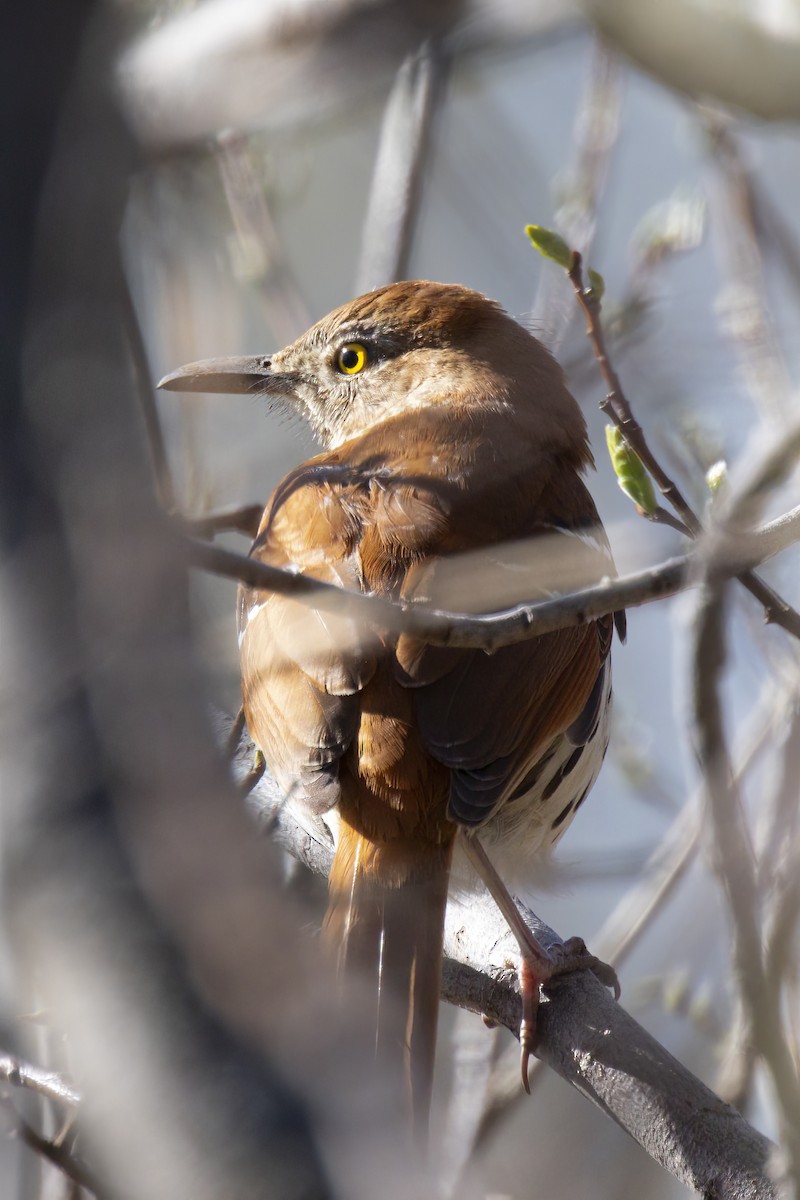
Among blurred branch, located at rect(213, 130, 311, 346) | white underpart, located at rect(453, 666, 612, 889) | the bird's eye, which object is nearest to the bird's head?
the bird's eye

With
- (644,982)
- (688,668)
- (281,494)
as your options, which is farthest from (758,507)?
(644,982)

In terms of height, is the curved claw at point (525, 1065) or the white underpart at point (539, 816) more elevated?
the white underpart at point (539, 816)

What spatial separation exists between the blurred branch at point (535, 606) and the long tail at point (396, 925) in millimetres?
1118

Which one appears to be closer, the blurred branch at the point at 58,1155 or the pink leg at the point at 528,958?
the blurred branch at the point at 58,1155

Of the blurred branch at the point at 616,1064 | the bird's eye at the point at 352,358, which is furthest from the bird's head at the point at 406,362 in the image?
the blurred branch at the point at 616,1064

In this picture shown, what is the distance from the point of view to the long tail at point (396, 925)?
3037 mm

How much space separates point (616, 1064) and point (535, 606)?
1.26m

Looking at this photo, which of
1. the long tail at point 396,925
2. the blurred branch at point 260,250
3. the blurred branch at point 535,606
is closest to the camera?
the blurred branch at point 535,606

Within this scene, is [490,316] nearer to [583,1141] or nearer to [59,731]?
[583,1141]

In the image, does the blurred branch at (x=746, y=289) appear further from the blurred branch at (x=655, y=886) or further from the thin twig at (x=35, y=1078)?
the thin twig at (x=35, y=1078)

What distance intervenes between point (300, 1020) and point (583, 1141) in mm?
3631

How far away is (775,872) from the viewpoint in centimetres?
328

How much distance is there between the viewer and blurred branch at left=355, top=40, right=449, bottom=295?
4191 millimetres

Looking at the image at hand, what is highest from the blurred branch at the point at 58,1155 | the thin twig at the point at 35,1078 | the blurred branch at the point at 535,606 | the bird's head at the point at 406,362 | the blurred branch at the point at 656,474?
the bird's head at the point at 406,362
